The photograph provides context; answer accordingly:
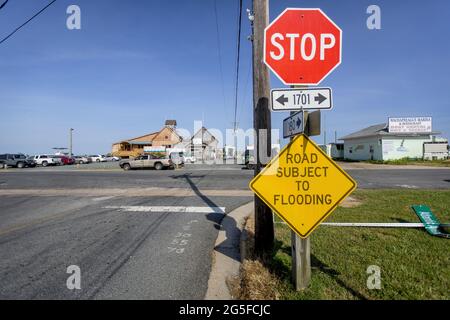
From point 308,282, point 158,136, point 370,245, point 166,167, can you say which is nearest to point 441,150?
point 166,167

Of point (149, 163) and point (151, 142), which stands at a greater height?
point (151, 142)

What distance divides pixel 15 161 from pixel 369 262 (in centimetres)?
4266

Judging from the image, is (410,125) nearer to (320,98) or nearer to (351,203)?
(351,203)

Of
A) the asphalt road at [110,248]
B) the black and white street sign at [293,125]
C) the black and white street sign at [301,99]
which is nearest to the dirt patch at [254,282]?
the asphalt road at [110,248]

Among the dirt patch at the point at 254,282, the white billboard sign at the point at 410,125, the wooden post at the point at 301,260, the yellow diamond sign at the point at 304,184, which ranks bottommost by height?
the dirt patch at the point at 254,282

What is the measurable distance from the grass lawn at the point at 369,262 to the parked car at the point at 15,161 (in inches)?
1599

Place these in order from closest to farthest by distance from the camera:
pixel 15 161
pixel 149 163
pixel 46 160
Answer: pixel 149 163
pixel 15 161
pixel 46 160

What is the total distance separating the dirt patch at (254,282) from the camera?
279 centimetres

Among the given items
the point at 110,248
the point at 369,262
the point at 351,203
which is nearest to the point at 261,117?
the point at 369,262

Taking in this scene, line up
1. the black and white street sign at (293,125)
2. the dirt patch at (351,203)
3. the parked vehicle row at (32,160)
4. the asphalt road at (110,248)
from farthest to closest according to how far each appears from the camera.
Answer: the parked vehicle row at (32,160) → the dirt patch at (351,203) → the asphalt road at (110,248) → the black and white street sign at (293,125)

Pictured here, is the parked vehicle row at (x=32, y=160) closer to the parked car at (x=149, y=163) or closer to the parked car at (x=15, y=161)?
the parked car at (x=15, y=161)

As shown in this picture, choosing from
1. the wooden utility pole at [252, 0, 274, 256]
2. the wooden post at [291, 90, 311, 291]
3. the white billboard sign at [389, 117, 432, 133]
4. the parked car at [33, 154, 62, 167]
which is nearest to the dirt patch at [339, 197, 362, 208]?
the wooden utility pole at [252, 0, 274, 256]

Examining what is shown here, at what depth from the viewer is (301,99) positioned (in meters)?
2.80
